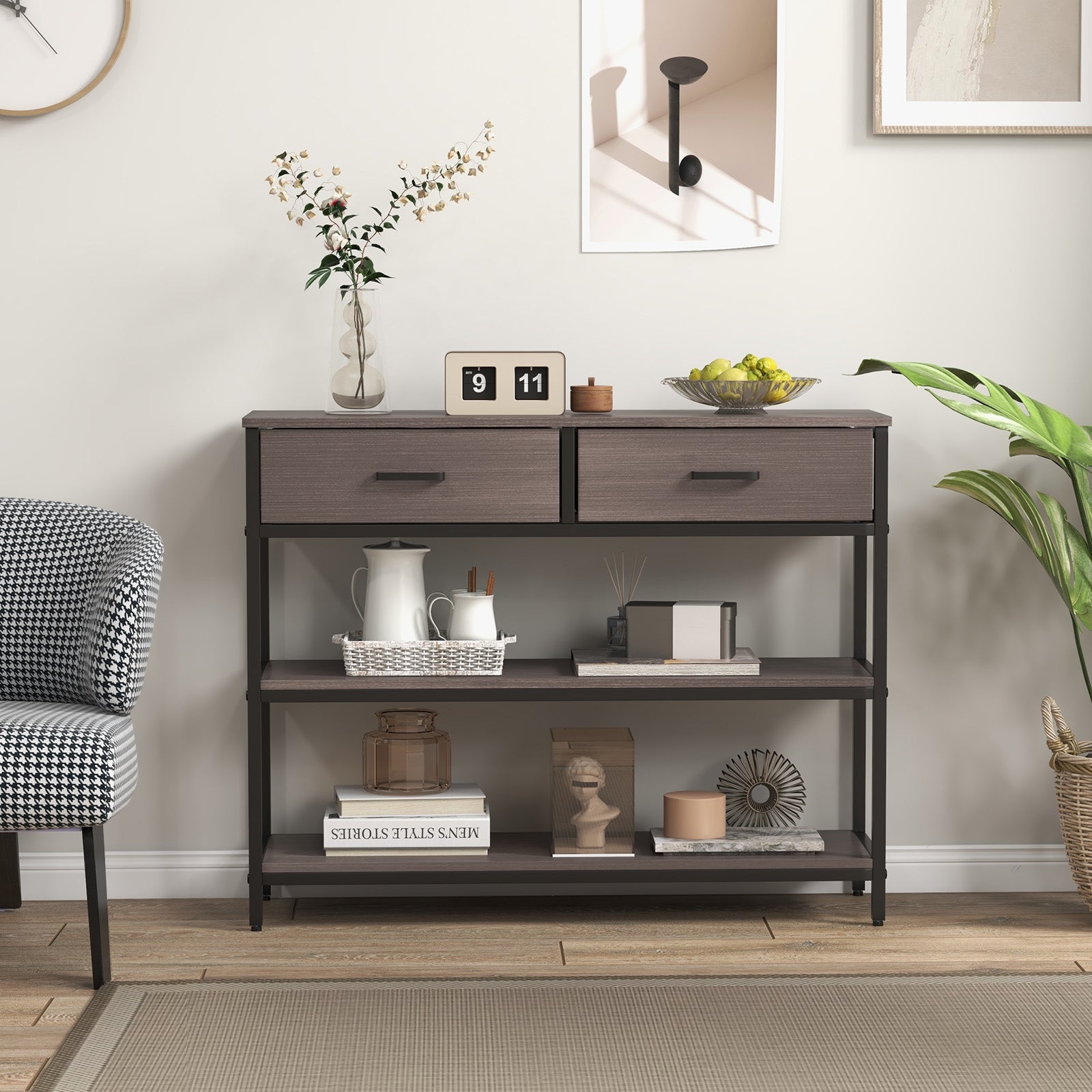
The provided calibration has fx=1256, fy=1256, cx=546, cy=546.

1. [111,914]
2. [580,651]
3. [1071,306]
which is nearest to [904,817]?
[580,651]

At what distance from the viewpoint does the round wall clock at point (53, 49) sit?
2.53m

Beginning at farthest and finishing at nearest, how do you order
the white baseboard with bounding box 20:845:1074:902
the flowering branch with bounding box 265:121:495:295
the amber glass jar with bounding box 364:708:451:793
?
1. the white baseboard with bounding box 20:845:1074:902
2. the amber glass jar with bounding box 364:708:451:793
3. the flowering branch with bounding box 265:121:495:295

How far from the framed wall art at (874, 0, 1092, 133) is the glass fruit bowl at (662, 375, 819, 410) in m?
0.65

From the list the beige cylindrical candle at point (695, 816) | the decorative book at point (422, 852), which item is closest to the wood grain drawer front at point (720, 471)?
the beige cylindrical candle at point (695, 816)

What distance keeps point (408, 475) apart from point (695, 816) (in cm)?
89

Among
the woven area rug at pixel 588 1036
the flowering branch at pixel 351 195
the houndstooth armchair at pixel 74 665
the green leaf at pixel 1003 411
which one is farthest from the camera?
the flowering branch at pixel 351 195

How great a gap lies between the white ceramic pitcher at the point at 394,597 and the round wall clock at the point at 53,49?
3.69 feet

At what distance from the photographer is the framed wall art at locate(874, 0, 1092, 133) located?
2.60 m

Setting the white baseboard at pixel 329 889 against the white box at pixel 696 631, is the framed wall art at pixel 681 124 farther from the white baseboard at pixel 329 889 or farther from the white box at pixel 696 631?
the white baseboard at pixel 329 889

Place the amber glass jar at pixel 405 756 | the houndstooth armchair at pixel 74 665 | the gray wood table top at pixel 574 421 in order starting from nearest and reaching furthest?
the houndstooth armchair at pixel 74 665 < the gray wood table top at pixel 574 421 < the amber glass jar at pixel 405 756

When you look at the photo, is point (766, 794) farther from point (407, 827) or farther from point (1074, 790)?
point (407, 827)

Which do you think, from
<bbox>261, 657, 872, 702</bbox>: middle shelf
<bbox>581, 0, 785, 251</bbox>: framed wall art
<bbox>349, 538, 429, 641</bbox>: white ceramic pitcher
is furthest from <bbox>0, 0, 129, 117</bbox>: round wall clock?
<bbox>261, 657, 872, 702</bbox>: middle shelf

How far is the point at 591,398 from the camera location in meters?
2.41

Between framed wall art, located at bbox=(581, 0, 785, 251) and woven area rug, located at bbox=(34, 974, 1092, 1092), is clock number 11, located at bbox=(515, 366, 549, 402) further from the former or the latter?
woven area rug, located at bbox=(34, 974, 1092, 1092)
